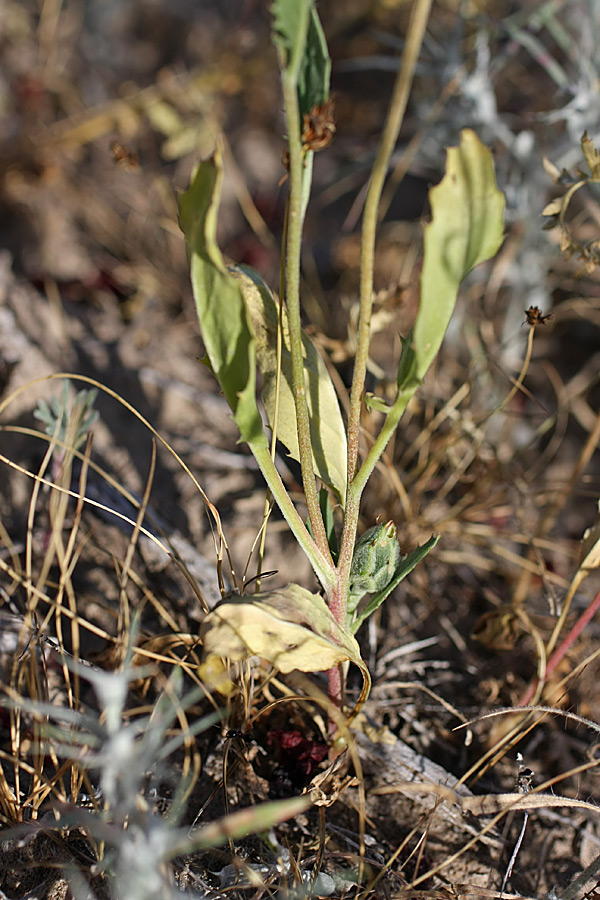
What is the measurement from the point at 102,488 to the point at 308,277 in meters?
1.01

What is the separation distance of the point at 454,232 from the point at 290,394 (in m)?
0.32

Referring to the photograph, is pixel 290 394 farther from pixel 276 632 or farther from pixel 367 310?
pixel 276 632

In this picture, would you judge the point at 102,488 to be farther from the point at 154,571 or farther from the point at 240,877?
the point at 240,877

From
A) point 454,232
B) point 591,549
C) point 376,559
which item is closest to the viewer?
point 454,232

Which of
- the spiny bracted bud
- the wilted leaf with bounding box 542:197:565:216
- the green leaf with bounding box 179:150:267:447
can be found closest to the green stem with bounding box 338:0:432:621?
the spiny bracted bud

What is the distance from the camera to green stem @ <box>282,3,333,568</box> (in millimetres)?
659

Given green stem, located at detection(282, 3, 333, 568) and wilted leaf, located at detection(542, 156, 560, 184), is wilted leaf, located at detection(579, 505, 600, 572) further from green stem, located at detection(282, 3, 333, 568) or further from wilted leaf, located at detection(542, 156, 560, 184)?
wilted leaf, located at detection(542, 156, 560, 184)

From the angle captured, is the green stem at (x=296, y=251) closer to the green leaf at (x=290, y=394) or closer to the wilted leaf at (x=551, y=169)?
the green leaf at (x=290, y=394)

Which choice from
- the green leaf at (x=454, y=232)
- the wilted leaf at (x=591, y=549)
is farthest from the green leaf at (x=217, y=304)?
the wilted leaf at (x=591, y=549)

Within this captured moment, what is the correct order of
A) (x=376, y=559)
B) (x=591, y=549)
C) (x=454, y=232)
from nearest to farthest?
(x=454, y=232) < (x=376, y=559) < (x=591, y=549)

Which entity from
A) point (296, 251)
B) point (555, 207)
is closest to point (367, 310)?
point (296, 251)

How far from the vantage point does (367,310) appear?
76 cm

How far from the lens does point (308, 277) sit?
1952 millimetres

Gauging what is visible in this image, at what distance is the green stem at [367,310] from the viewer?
642 mm
